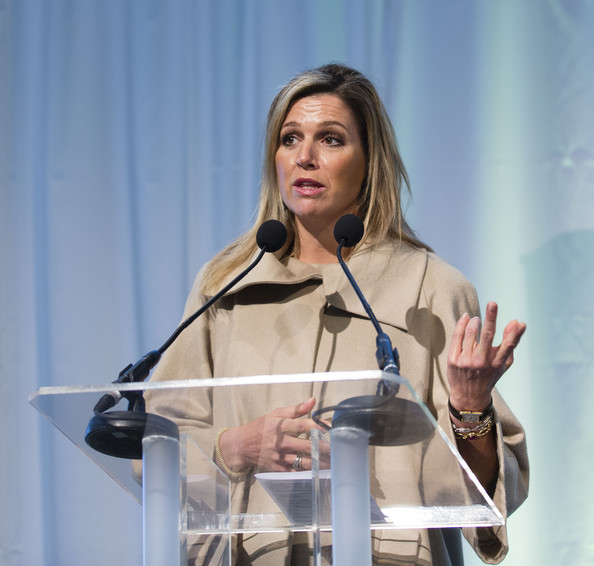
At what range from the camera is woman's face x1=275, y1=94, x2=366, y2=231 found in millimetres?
2061

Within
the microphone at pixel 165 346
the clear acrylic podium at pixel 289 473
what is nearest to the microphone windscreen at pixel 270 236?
the microphone at pixel 165 346

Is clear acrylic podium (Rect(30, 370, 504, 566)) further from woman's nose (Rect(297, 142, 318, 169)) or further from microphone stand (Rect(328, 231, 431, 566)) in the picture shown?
woman's nose (Rect(297, 142, 318, 169))

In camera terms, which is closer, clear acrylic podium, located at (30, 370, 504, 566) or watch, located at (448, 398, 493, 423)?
clear acrylic podium, located at (30, 370, 504, 566)

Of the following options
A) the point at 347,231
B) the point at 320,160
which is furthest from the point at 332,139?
the point at 347,231

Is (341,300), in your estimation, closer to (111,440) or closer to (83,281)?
(111,440)

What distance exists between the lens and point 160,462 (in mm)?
1168

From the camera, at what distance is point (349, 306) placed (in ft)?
6.24

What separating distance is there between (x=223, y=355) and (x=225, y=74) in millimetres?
1306

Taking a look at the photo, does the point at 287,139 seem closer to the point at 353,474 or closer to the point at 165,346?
the point at 165,346

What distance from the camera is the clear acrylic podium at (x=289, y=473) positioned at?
3.60ft

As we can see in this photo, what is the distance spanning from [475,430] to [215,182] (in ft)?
4.94

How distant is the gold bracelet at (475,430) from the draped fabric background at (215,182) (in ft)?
3.44

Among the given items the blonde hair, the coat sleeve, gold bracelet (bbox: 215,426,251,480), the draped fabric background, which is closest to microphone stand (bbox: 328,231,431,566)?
gold bracelet (bbox: 215,426,251,480)

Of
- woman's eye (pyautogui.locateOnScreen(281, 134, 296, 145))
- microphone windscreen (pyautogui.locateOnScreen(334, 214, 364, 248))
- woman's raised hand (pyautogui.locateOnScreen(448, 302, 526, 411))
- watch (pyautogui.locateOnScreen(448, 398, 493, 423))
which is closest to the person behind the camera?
woman's raised hand (pyautogui.locateOnScreen(448, 302, 526, 411))
